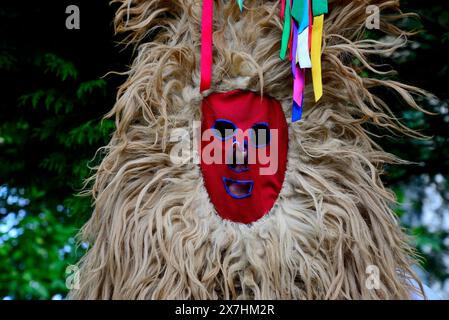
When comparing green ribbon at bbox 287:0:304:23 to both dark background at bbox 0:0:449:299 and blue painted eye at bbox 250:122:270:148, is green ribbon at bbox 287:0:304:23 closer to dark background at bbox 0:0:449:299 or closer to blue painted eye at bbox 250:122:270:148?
blue painted eye at bbox 250:122:270:148

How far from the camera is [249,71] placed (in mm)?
1500

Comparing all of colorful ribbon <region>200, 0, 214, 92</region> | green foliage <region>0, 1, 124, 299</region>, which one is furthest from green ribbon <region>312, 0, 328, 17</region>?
green foliage <region>0, 1, 124, 299</region>

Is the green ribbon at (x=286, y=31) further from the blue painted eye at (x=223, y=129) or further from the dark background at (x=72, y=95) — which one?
the dark background at (x=72, y=95)

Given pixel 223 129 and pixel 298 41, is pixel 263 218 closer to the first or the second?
pixel 223 129

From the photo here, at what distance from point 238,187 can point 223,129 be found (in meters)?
0.14

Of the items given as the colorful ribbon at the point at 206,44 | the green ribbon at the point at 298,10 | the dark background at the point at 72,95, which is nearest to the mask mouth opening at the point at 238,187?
the colorful ribbon at the point at 206,44

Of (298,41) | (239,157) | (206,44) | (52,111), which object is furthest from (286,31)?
(52,111)

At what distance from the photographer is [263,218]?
4.85ft

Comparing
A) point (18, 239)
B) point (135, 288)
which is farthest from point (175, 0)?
point (18, 239)

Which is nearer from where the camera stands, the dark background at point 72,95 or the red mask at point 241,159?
the red mask at point 241,159

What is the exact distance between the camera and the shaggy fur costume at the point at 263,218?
1.44 m

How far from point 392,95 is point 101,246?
41.6 inches

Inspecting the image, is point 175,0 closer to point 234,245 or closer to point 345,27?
point 345,27

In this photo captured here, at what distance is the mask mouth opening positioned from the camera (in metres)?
1.48
